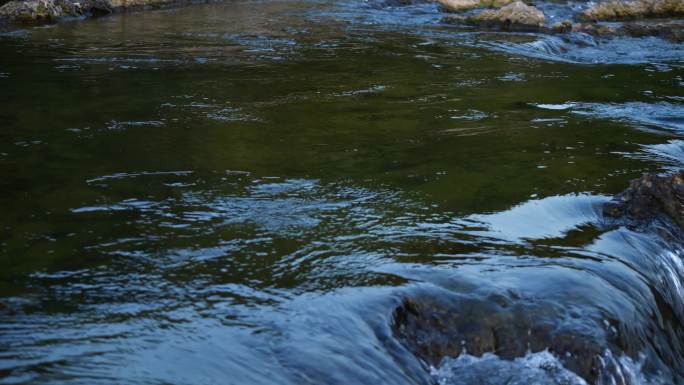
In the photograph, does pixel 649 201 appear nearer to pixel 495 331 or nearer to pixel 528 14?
pixel 495 331

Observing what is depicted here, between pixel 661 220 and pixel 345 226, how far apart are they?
2024 mm

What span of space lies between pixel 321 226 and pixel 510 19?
11294 mm

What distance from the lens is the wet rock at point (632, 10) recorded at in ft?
55.7

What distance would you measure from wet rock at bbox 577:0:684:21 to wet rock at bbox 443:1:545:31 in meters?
2.13

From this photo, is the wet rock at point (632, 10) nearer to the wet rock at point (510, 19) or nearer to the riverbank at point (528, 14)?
the riverbank at point (528, 14)

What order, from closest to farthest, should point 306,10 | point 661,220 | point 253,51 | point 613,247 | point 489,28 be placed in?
point 613,247 < point 661,220 < point 253,51 < point 489,28 < point 306,10

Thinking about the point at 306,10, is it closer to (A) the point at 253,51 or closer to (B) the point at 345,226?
(A) the point at 253,51

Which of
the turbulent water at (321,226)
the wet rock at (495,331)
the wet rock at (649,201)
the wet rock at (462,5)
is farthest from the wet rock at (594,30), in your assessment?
the wet rock at (495,331)

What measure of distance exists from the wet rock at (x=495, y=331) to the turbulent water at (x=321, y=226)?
0.01 meters

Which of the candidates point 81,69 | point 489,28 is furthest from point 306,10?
point 81,69

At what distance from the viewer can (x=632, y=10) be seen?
17.1m

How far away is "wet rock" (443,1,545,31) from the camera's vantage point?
15.0 metres

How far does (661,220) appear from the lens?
5332mm

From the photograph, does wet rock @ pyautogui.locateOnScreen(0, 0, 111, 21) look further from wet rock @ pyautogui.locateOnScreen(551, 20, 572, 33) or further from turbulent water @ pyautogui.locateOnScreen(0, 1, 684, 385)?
wet rock @ pyautogui.locateOnScreen(551, 20, 572, 33)
